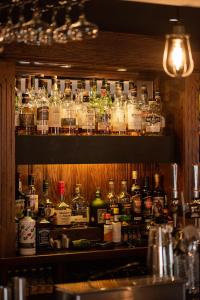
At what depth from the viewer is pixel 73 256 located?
12.5 ft

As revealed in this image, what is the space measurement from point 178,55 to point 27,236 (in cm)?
143

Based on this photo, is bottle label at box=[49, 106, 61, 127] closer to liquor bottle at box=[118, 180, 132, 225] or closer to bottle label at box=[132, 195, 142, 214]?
liquor bottle at box=[118, 180, 132, 225]

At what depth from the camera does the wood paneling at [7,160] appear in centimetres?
363

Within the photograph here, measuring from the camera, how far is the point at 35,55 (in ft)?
12.2

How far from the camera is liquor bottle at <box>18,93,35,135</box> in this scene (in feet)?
12.8

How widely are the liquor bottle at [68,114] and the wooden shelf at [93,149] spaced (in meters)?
0.13

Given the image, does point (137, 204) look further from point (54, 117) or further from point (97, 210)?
point (54, 117)

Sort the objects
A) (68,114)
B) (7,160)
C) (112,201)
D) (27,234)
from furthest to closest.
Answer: (112,201), (68,114), (27,234), (7,160)

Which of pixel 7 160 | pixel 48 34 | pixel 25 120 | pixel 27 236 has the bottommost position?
pixel 27 236

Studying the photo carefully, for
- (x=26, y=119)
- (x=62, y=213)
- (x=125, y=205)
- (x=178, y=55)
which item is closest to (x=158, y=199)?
(x=125, y=205)

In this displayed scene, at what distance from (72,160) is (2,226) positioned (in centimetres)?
61

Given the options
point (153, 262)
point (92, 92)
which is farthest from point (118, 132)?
point (153, 262)

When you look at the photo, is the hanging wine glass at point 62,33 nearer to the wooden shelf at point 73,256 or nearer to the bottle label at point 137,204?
the wooden shelf at point 73,256

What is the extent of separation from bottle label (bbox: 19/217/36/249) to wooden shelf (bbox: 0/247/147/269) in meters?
0.09
